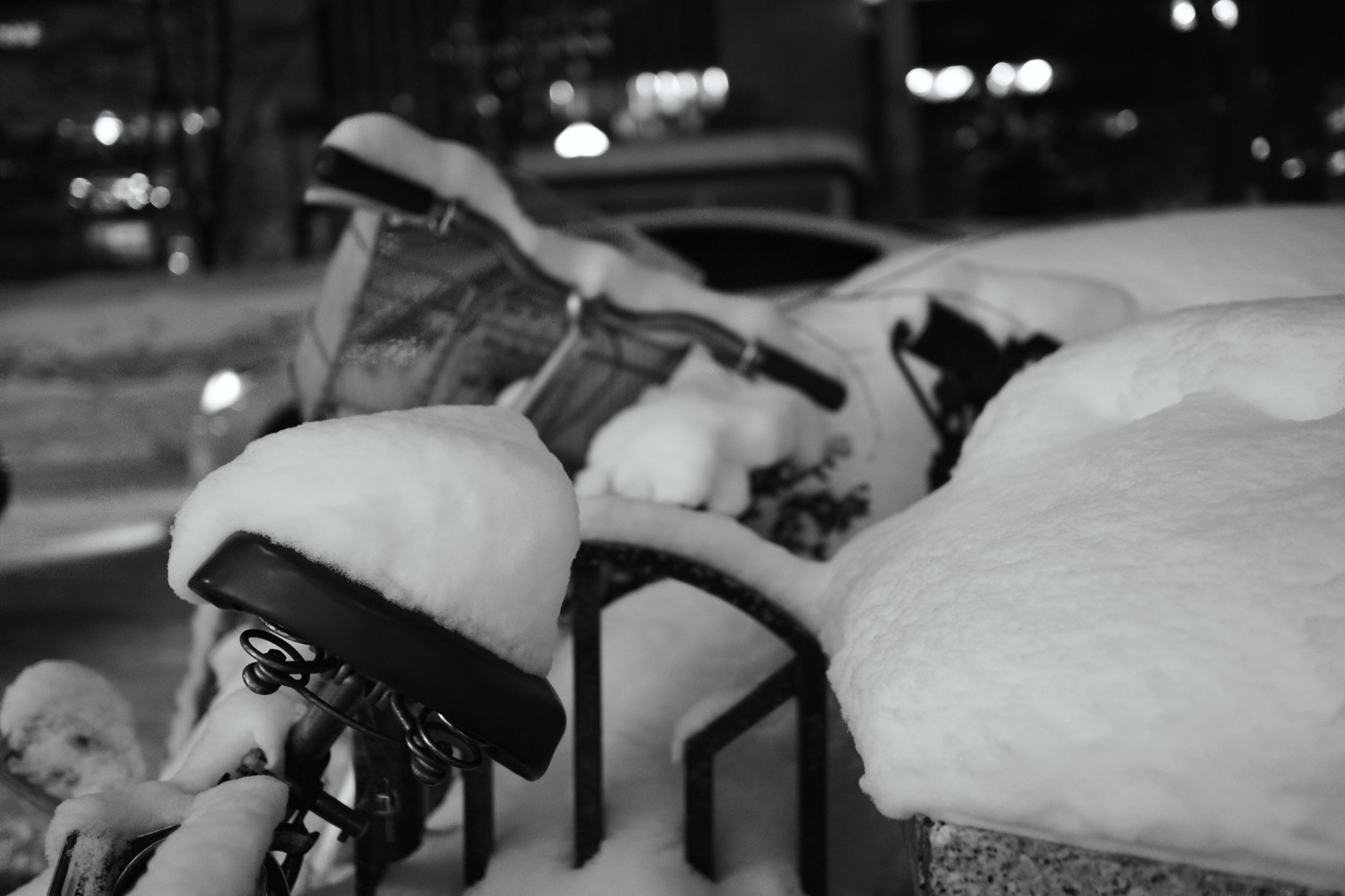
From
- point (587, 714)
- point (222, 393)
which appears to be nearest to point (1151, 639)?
point (587, 714)

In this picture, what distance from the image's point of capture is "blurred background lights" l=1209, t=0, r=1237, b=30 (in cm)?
481

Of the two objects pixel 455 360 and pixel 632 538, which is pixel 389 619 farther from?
pixel 455 360

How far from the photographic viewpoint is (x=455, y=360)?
6.58 ft

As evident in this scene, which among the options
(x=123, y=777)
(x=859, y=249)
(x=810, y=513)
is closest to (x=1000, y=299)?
(x=810, y=513)

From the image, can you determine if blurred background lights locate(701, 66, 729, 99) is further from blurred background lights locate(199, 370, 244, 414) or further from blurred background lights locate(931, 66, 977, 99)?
blurred background lights locate(199, 370, 244, 414)

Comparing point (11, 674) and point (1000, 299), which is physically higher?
point (1000, 299)

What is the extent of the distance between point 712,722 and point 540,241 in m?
0.87

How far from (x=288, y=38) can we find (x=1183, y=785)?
12.8 meters

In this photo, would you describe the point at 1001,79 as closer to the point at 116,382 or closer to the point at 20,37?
the point at 20,37

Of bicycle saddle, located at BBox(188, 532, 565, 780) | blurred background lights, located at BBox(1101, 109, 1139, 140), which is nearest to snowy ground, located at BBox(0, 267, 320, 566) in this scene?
bicycle saddle, located at BBox(188, 532, 565, 780)

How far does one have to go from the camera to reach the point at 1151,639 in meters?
0.86

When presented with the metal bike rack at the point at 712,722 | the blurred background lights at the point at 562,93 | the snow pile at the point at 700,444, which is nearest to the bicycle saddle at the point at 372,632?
the metal bike rack at the point at 712,722

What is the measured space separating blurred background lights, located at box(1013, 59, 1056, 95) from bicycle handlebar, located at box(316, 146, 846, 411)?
1246 cm

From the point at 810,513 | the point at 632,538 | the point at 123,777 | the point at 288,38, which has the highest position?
the point at 288,38
